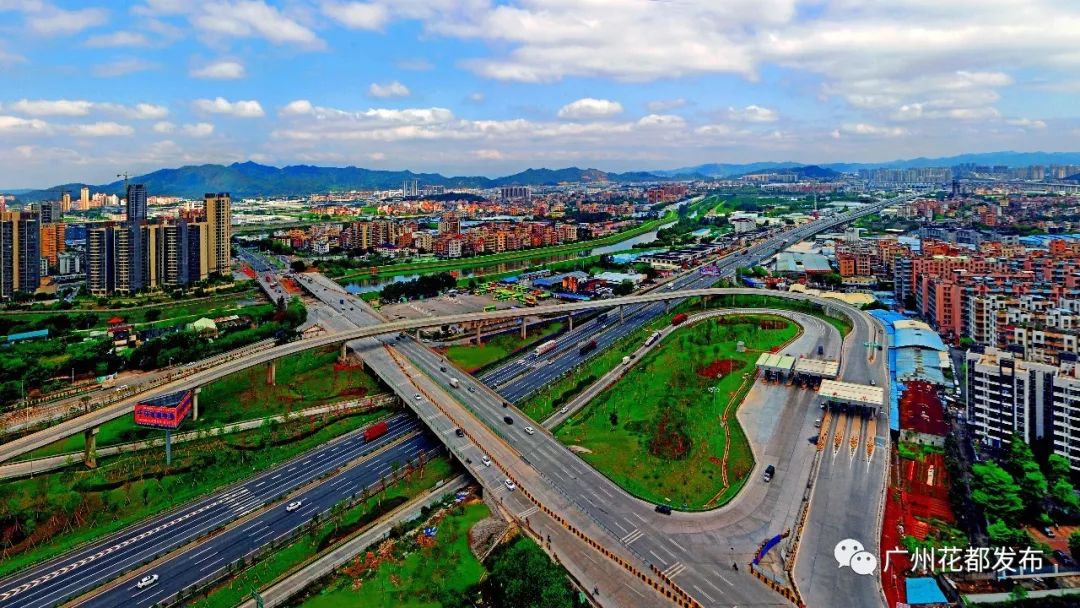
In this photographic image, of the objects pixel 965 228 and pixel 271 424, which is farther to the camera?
pixel 965 228

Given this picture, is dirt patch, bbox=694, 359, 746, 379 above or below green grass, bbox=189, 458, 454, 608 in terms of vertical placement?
above

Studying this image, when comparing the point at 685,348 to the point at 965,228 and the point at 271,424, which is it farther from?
the point at 965,228

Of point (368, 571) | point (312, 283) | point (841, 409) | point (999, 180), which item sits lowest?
point (368, 571)

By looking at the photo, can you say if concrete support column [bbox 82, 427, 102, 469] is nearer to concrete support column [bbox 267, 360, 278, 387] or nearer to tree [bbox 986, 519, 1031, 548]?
concrete support column [bbox 267, 360, 278, 387]

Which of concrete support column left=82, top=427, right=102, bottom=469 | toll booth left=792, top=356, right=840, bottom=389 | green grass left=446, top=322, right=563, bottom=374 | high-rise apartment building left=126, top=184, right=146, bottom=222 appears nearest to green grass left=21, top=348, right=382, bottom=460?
concrete support column left=82, top=427, right=102, bottom=469

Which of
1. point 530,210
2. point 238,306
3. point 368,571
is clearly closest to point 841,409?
point 368,571

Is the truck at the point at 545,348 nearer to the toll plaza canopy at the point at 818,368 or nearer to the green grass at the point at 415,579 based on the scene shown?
the toll plaza canopy at the point at 818,368

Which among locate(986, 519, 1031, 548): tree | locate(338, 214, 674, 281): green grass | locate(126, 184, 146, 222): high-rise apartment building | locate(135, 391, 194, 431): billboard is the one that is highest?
locate(126, 184, 146, 222): high-rise apartment building

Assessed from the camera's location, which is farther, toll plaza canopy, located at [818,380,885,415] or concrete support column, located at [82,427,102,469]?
toll plaza canopy, located at [818,380,885,415]

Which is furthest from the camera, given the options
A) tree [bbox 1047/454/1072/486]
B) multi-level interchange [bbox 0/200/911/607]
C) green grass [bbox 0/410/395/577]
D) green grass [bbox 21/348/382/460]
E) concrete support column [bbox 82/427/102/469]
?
green grass [bbox 21/348/382/460]
